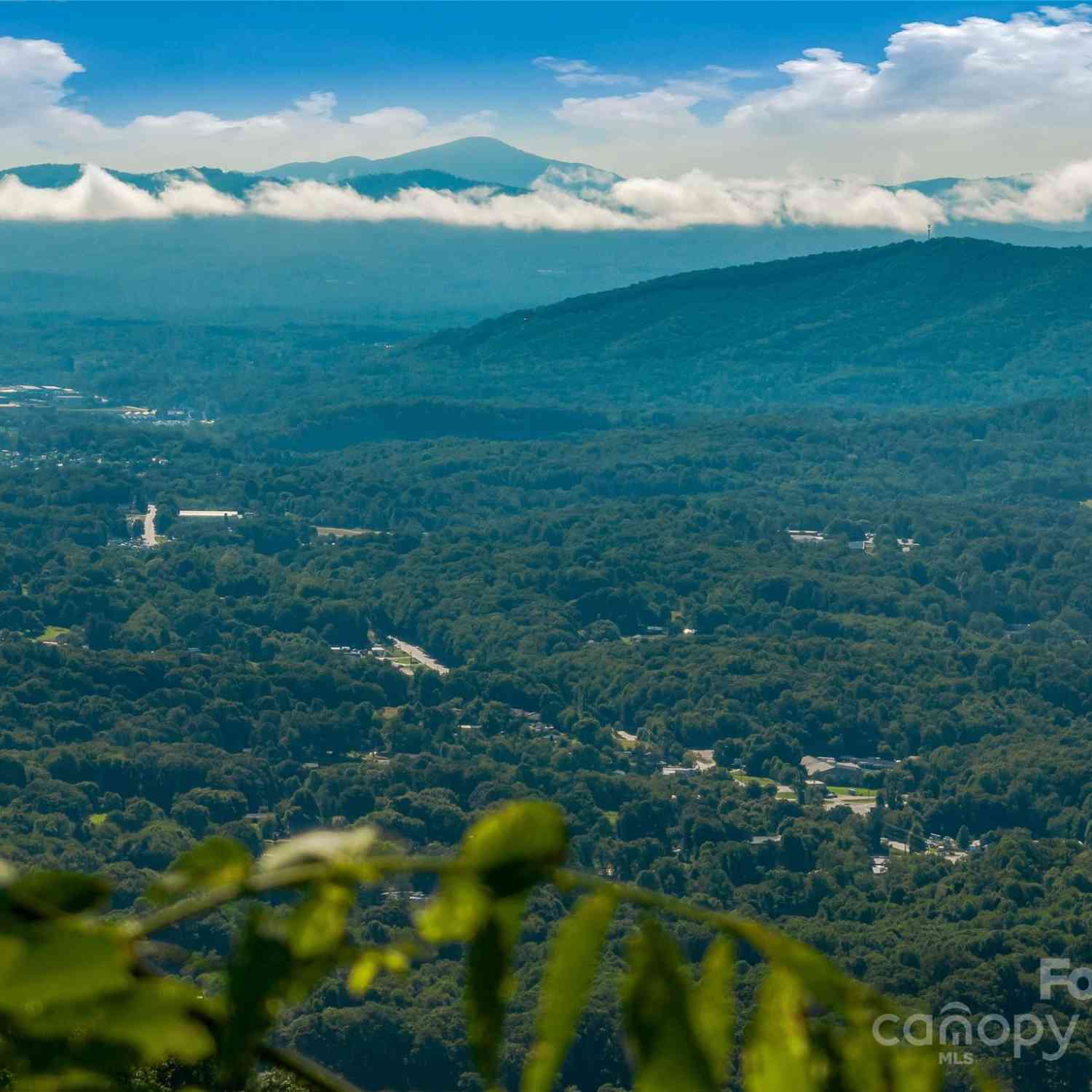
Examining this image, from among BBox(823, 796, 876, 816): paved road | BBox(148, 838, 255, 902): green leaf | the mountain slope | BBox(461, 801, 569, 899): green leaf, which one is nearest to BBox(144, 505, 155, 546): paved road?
BBox(823, 796, 876, 816): paved road

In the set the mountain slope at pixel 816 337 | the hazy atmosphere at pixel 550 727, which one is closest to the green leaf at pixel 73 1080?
the hazy atmosphere at pixel 550 727

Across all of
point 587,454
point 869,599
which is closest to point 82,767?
point 869,599

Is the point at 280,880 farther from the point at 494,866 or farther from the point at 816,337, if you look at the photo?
the point at 816,337

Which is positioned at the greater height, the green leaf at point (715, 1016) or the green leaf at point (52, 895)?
the green leaf at point (52, 895)

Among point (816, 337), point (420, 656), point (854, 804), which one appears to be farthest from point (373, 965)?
point (816, 337)

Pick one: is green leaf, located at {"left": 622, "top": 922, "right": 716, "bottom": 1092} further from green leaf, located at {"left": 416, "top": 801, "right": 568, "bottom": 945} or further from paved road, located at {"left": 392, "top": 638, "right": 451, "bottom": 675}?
paved road, located at {"left": 392, "top": 638, "right": 451, "bottom": 675}

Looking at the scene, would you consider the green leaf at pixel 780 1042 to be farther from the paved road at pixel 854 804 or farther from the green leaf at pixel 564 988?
the paved road at pixel 854 804
